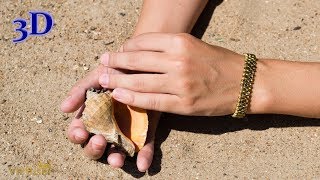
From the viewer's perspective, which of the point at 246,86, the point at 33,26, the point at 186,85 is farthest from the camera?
the point at 33,26

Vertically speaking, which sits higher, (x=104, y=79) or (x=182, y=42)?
(x=182, y=42)

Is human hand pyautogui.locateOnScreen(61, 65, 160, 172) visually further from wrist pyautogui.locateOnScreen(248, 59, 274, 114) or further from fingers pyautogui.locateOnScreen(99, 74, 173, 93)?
wrist pyautogui.locateOnScreen(248, 59, 274, 114)

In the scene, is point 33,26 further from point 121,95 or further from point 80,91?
point 121,95

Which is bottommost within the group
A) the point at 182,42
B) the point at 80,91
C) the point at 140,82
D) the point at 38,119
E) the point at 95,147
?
the point at 38,119

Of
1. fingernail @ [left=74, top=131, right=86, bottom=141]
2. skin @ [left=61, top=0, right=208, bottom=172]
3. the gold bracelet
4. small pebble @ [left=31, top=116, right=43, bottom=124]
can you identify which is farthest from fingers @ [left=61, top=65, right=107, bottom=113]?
the gold bracelet

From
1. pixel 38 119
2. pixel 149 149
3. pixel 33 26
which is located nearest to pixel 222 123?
pixel 149 149

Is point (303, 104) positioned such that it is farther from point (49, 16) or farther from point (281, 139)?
point (49, 16)

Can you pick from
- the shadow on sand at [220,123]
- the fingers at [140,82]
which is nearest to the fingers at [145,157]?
the shadow on sand at [220,123]

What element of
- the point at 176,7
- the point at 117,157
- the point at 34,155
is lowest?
the point at 34,155

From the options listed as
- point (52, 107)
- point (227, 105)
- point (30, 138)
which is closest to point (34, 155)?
point (30, 138)
